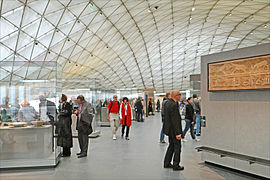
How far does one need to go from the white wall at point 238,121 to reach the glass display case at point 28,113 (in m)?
4.56

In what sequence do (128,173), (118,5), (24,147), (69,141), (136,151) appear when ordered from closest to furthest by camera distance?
1. (128,173)
2. (24,147)
3. (69,141)
4. (136,151)
5. (118,5)

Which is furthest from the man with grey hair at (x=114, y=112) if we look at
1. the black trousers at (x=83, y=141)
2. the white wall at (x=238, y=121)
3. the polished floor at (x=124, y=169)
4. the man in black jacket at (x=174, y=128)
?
the man in black jacket at (x=174, y=128)

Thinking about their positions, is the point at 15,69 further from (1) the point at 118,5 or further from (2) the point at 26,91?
(1) the point at 118,5

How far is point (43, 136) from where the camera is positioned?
7.15m

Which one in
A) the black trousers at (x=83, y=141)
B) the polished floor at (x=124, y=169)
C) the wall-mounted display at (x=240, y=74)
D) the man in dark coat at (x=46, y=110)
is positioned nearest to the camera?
the wall-mounted display at (x=240, y=74)

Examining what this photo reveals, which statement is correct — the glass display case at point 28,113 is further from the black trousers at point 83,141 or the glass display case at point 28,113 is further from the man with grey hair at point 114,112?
the man with grey hair at point 114,112

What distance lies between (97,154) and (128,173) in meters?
2.57

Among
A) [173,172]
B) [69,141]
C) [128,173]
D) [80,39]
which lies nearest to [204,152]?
[173,172]

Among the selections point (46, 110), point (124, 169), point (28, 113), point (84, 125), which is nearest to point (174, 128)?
point (124, 169)

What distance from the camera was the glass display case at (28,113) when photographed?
6918mm

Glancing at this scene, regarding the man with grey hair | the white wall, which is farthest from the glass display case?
the white wall

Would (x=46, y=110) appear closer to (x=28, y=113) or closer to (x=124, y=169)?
(x=28, y=113)

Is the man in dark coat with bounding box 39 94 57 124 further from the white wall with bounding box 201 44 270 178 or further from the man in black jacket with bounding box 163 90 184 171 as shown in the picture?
the white wall with bounding box 201 44 270 178

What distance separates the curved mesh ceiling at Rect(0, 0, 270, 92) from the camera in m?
19.6
